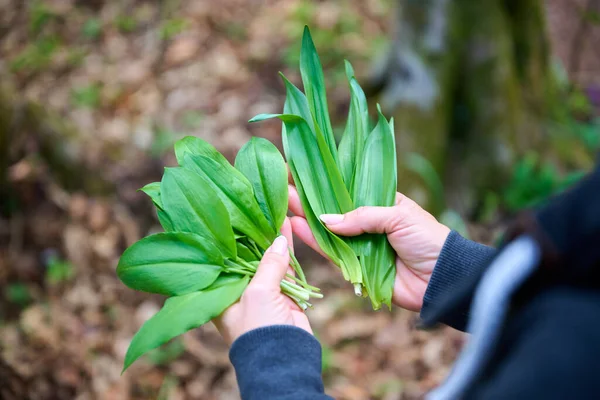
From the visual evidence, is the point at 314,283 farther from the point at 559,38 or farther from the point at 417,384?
the point at 559,38

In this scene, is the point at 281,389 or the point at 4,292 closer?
the point at 281,389

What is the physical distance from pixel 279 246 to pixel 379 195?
1.10 feet

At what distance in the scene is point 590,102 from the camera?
10.8ft

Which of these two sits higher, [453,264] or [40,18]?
[40,18]

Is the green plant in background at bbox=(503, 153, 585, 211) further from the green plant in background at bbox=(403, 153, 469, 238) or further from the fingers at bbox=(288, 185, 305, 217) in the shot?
the fingers at bbox=(288, 185, 305, 217)

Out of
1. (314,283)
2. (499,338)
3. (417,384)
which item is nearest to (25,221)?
(314,283)

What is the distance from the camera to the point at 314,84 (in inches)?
55.7

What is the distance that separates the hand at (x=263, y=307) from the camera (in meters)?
1.08

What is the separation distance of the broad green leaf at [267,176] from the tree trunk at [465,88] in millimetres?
1200

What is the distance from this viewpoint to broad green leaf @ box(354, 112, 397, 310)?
4.57 feet

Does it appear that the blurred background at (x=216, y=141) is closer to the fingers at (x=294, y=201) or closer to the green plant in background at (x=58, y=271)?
the green plant in background at (x=58, y=271)

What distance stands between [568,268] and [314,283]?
1.75 m

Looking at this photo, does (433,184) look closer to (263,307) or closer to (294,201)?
(294,201)

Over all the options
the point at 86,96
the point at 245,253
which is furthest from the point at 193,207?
the point at 86,96
